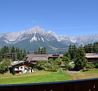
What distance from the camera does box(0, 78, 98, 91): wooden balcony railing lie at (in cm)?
383

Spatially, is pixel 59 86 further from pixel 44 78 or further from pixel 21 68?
pixel 21 68

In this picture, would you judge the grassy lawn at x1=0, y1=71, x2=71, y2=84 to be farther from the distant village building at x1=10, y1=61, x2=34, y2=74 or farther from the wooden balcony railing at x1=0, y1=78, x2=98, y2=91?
the wooden balcony railing at x1=0, y1=78, x2=98, y2=91

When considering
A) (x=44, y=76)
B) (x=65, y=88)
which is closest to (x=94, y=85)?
(x=65, y=88)

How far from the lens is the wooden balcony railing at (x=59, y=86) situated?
12.6ft

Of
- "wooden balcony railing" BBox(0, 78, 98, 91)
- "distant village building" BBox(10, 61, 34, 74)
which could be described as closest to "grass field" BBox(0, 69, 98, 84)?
"distant village building" BBox(10, 61, 34, 74)

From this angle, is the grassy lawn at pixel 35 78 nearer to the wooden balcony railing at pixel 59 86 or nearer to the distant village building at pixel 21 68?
the distant village building at pixel 21 68

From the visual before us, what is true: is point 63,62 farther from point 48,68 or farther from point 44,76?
point 44,76

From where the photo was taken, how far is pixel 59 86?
4121mm

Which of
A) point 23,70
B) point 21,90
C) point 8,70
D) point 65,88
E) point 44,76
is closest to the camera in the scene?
point 21,90

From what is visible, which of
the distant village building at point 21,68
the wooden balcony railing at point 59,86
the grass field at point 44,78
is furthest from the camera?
the distant village building at point 21,68

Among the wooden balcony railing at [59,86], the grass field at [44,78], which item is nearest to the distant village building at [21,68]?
the grass field at [44,78]

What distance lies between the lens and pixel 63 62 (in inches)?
2207

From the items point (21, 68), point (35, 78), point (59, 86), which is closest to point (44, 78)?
point (35, 78)

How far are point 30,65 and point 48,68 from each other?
6314 millimetres
